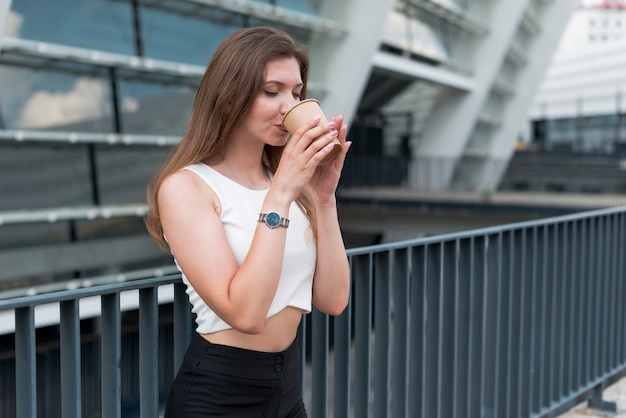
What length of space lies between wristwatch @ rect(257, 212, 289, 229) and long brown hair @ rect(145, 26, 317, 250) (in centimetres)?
26

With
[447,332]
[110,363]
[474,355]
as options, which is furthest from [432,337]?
[110,363]

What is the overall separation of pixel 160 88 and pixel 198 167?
33.5ft

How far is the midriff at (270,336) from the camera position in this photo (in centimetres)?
166

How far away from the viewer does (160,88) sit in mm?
11453

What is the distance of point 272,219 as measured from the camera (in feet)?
5.00

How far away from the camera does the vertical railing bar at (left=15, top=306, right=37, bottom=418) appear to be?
1704 millimetres

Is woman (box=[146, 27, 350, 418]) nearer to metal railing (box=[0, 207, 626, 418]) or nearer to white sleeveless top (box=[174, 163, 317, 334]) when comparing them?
white sleeveless top (box=[174, 163, 317, 334])

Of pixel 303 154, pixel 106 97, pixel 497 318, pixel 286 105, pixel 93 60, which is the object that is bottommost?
pixel 497 318

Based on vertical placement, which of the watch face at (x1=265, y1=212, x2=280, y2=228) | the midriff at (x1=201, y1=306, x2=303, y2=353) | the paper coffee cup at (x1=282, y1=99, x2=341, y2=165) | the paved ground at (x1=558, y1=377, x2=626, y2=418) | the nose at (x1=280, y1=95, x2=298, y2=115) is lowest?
the paved ground at (x1=558, y1=377, x2=626, y2=418)

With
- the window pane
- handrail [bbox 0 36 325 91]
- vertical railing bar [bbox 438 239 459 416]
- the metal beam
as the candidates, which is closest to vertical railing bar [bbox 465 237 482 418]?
vertical railing bar [bbox 438 239 459 416]

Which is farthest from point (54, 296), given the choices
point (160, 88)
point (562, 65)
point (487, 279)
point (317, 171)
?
point (562, 65)

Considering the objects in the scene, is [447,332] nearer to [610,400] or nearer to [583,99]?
[610,400]

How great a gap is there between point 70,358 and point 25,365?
129 mm

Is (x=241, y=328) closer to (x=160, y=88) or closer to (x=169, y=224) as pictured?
(x=169, y=224)
